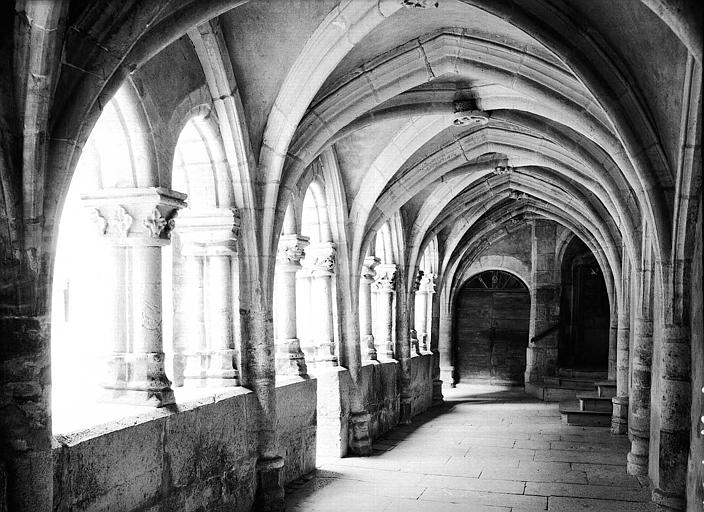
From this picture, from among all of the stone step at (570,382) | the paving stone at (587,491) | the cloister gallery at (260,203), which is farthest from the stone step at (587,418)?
the paving stone at (587,491)

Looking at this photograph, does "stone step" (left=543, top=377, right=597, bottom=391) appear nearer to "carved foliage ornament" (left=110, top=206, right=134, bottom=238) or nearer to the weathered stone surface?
the weathered stone surface

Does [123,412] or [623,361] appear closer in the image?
[123,412]

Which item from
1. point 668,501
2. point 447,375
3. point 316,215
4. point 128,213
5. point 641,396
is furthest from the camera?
point 447,375

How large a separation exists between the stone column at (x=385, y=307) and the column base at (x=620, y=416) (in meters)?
3.17

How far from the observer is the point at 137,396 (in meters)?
4.58

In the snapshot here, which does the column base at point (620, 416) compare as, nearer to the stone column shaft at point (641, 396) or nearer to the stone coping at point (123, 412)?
the stone column shaft at point (641, 396)

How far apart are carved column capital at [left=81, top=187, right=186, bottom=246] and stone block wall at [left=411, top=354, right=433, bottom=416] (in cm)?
754

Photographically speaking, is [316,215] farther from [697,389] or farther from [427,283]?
[427,283]

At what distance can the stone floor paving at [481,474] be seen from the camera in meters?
6.17

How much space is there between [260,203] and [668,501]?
3.73 meters

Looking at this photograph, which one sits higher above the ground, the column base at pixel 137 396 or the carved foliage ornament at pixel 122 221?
the carved foliage ornament at pixel 122 221

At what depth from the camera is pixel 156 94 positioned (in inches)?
188

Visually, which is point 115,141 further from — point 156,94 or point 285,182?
point 285,182

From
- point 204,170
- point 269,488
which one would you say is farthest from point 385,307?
point 204,170
